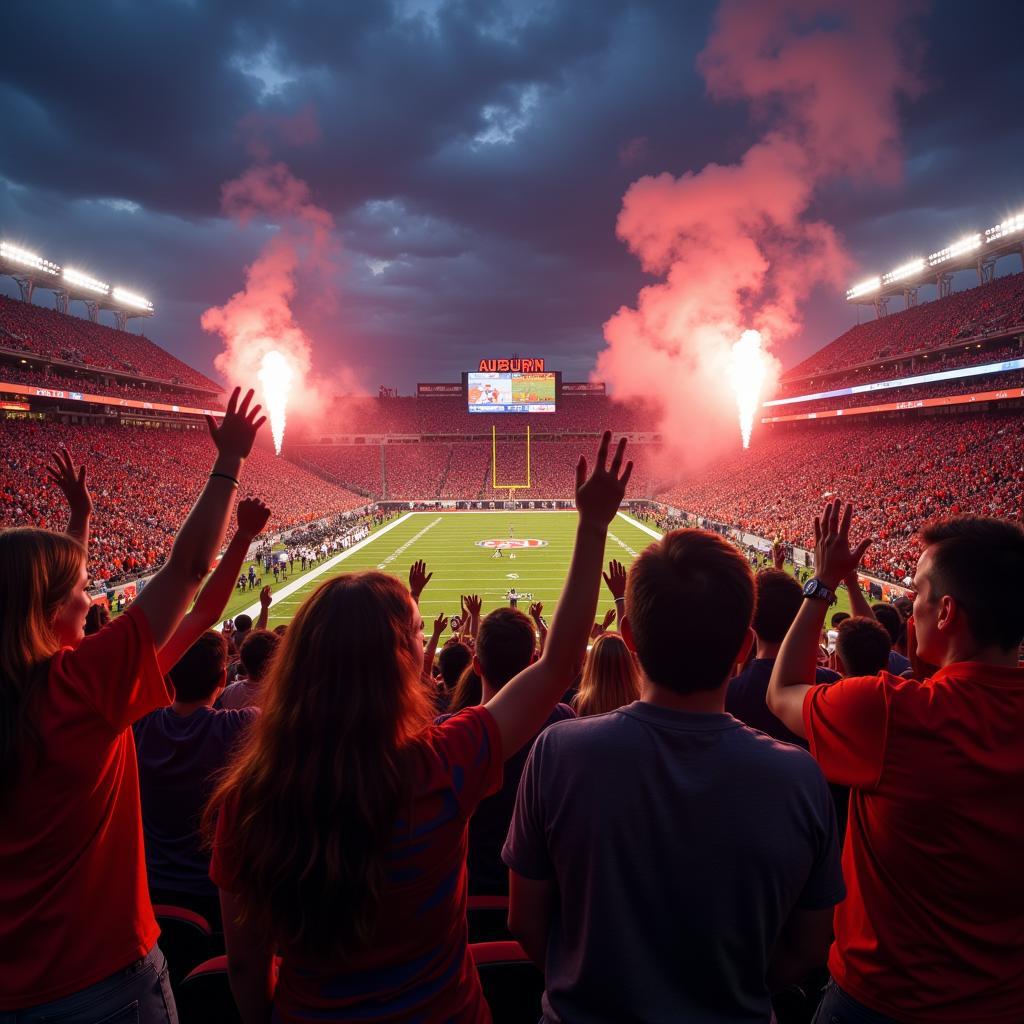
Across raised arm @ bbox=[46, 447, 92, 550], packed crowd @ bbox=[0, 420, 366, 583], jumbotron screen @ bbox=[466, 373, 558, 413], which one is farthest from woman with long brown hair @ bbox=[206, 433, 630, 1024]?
jumbotron screen @ bbox=[466, 373, 558, 413]

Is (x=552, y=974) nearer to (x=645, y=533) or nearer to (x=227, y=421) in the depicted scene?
(x=227, y=421)

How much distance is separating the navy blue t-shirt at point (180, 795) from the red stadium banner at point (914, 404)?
3869cm

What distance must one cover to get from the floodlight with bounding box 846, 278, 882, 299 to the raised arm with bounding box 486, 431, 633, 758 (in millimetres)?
66278

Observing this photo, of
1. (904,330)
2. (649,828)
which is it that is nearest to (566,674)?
(649,828)

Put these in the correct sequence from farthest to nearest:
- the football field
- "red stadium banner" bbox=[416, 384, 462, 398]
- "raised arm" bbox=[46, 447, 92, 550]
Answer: "red stadium banner" bbox=[416, 384, 462, 398], the football field, "raised arm" bbox=[46, 447, 92, 550]

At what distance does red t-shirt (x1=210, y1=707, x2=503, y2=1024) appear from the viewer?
4.74 feet

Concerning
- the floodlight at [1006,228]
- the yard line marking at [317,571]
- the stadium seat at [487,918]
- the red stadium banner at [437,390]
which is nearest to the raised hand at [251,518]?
the stadium seat at [487,918]

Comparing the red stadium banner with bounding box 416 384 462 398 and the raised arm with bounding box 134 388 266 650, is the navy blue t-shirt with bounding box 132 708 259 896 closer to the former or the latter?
the raised arm with bounding box 134 388 266 650

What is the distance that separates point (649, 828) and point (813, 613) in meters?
1.10

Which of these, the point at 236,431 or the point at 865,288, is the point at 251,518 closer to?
the point at 236,431

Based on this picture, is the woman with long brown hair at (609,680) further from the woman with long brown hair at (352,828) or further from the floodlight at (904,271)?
the floodlight at (904,271)

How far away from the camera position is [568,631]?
6.11 feet

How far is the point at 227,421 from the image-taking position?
2.25 metres

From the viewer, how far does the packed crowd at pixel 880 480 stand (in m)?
25.5
